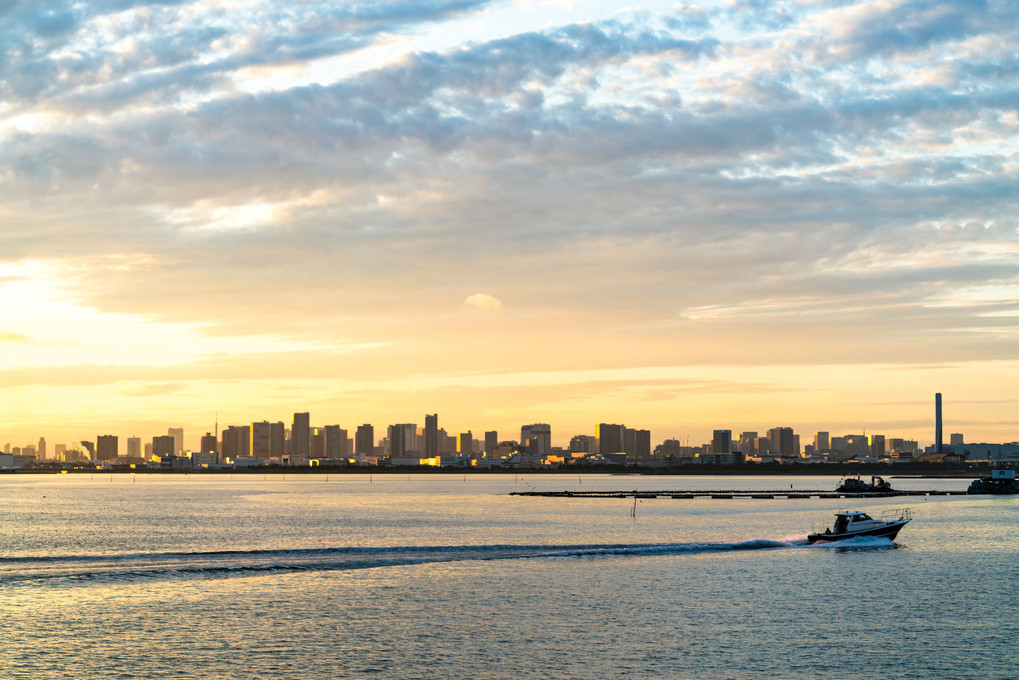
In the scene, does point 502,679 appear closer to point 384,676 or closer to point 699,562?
point 384,676

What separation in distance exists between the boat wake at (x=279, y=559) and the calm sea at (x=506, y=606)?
343 mm

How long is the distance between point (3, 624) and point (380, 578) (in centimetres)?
3210

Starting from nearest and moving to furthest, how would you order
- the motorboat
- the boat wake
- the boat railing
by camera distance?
1. the boat wake
2. the motorboat
3. the boat railing

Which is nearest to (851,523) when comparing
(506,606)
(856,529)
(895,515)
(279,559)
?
(856,529)

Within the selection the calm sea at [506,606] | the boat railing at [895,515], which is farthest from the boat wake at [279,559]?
the boat railing at [895,515]

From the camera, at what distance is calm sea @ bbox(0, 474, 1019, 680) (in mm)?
54375

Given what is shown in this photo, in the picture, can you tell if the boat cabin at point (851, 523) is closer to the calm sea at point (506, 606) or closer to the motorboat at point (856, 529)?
the motorboat at point (856, 529)

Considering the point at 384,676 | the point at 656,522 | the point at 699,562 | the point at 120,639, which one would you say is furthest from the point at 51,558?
the point at 656,522

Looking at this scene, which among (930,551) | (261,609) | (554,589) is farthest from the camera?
(930,551)

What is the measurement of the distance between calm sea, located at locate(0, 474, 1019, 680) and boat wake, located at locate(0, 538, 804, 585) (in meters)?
0.34

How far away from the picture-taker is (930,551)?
112m

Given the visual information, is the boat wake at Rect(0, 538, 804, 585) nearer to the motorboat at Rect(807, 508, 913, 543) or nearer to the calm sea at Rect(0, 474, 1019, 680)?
the calm sea at Rect(0, 474, 1019, 680)

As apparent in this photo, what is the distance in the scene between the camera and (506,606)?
72.0 metres

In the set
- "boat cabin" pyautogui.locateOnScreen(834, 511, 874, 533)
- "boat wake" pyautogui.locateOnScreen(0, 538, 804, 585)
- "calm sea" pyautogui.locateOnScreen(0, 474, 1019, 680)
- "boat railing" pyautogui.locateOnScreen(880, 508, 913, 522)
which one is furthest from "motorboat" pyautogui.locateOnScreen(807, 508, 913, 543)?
"boat railing" pyautogui.locateOnScreen(880, 508, 913, 522)
